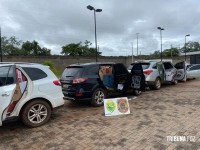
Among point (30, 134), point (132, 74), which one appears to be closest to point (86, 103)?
point (132, 74)

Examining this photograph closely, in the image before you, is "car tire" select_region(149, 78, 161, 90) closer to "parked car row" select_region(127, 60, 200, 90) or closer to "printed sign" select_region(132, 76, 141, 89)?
"parked car row" select_region(127, 60, 200, 90)

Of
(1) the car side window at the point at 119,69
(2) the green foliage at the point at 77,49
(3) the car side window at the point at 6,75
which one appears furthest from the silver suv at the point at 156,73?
(2) the green foliage at the point at 77,49

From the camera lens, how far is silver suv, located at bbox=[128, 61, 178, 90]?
952 cm

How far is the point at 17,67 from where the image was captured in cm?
466

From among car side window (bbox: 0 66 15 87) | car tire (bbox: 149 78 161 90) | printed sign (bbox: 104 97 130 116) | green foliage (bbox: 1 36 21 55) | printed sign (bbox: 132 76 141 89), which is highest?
green foliage (bbox: 1 36 21 55)

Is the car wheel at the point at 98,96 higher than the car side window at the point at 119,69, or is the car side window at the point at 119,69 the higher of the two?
the car side window at the point at 119,69

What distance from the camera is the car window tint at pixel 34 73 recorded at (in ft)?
15.7

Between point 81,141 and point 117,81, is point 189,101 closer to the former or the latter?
point 117,81

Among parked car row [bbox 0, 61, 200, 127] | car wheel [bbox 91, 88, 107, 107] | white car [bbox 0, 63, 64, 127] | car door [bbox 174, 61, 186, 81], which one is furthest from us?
car door [bbox 174, 61, 186, 81]

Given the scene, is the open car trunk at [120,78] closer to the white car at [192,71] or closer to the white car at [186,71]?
the white car at [186,71]

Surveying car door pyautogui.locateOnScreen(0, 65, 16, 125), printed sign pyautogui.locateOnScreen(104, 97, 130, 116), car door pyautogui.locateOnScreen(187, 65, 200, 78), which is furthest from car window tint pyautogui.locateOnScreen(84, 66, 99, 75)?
car door pyautogui.locateOnScreen(187, 65, 200, 78)

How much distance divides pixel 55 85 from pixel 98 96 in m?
1.97

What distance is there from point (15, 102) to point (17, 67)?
853 mm

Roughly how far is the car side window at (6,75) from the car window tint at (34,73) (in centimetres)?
33
